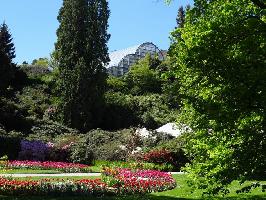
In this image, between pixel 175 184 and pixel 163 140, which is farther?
pixel 163 140

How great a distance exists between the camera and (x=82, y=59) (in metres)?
38.7

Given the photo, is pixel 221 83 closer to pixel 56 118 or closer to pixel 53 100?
pixel 56 118

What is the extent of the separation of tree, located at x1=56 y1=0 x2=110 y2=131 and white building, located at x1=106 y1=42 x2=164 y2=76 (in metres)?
22.3

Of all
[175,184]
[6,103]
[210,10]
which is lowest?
[175,184]

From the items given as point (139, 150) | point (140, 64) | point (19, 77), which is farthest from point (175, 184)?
point (140, 64)

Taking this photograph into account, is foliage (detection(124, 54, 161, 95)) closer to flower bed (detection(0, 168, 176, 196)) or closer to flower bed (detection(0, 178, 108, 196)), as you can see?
flower bed (detection(0, 168, 176, 196))

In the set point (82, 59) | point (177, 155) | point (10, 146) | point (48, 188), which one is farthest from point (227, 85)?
point (82, 59)

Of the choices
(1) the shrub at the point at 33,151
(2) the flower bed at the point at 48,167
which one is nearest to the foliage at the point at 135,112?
(1) the shrub at the point at 33,151

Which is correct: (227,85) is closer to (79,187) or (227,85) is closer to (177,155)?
(79,187)

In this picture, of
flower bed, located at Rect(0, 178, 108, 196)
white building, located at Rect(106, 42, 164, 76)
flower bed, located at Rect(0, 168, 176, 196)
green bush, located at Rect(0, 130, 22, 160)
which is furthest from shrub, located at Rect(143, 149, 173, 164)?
white building, located at Rect(106, 42, 164, 76)

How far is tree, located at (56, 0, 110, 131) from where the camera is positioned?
38.0 metres

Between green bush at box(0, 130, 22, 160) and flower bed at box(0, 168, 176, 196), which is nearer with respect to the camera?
flower bed at box(0, 168, 176, 196)

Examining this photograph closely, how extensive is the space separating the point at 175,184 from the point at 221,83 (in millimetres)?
9518

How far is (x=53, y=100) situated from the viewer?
43.1 metres
